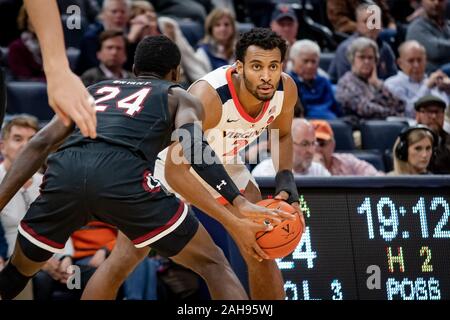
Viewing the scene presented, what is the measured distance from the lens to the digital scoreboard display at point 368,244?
214 inches

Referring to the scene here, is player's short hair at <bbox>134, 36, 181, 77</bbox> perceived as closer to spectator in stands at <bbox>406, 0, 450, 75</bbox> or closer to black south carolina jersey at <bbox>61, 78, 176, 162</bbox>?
black south carolina jersey at <bbox>61, 78, 176, 162</bbox>

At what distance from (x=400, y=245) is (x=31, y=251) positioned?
2294 millimetres

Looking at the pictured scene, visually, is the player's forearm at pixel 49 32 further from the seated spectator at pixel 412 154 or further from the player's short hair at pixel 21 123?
the seated spectator at pixel 412 154

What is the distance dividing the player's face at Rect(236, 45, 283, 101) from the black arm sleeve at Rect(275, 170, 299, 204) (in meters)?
0.43

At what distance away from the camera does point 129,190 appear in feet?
13.2

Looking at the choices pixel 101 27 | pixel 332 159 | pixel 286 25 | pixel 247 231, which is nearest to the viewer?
pixel 247 231

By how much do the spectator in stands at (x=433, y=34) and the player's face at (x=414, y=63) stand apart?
2.33 feet

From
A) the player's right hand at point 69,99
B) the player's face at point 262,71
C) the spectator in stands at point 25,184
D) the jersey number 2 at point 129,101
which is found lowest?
the spectator in stands at point 25,184

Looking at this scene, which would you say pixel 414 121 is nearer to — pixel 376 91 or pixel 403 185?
pixel 376 91

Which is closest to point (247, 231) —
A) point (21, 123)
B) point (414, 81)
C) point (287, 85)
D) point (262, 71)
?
→ point (262, 71)

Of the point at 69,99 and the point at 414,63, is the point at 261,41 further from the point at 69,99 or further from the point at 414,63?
the point at 414,63

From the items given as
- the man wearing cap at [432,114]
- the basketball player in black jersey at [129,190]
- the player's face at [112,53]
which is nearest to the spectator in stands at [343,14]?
the man wearing cap at [432,114]
